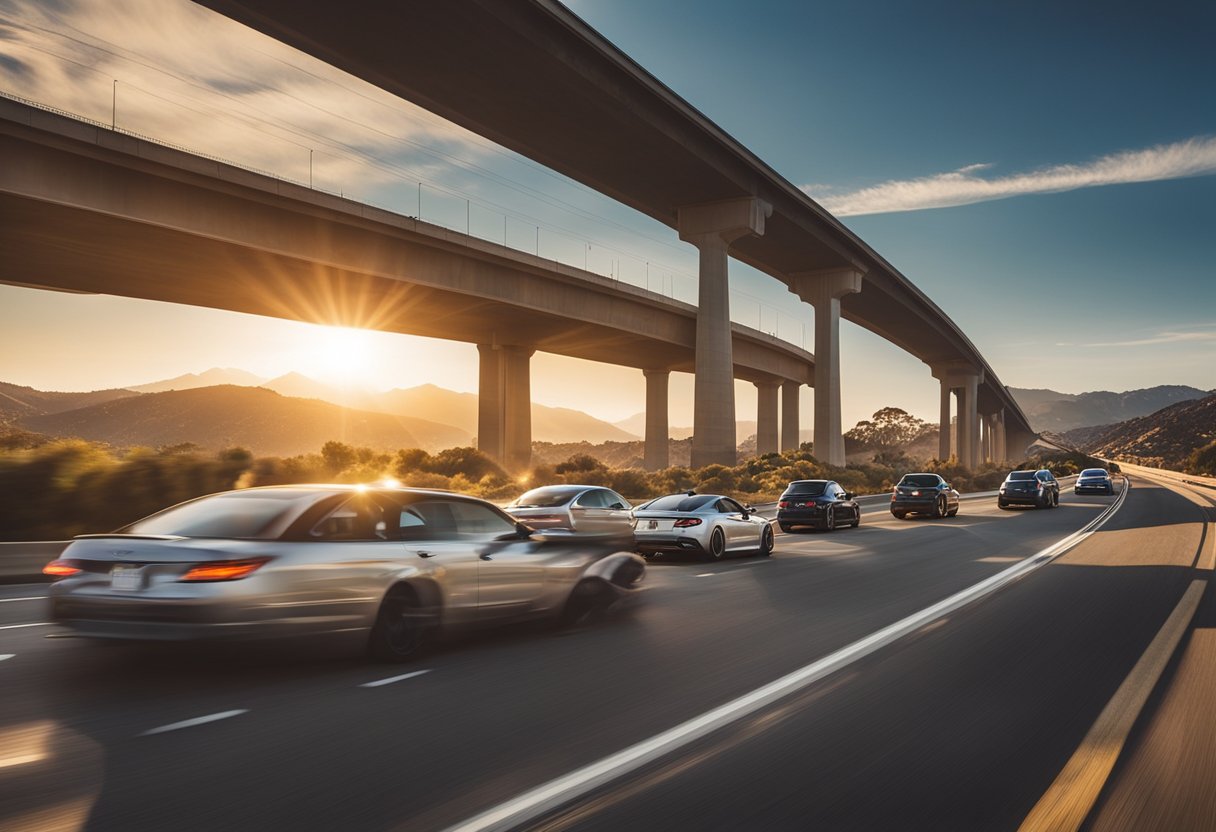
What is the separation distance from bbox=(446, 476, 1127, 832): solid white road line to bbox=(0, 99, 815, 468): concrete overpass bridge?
91.7 ft

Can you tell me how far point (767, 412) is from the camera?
9288 centimetres

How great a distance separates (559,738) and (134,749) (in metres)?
2.38

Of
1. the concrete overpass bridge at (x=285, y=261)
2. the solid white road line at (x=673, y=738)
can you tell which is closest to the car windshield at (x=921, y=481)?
the concrete overpass bridge at (x=285, y=261)

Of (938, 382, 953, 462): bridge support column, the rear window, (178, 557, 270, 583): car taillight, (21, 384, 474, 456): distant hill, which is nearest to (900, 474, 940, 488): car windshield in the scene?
the rear window

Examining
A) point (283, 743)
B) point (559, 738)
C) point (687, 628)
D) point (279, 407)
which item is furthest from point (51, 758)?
point (279, 407)

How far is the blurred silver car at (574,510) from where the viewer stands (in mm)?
16766

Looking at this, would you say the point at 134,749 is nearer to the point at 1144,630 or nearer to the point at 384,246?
the point at 1144,630

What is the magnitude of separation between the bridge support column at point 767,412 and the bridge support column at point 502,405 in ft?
121

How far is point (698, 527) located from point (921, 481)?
702 inches

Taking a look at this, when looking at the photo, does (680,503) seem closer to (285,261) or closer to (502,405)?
(285,261)

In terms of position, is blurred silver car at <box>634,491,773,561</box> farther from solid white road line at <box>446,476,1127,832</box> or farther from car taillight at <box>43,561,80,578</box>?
car taillight at <box>43,561,80,578</box>

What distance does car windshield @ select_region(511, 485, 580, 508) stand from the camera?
17.2 meters

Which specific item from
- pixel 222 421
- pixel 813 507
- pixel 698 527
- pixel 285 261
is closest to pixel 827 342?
pixel 285 261

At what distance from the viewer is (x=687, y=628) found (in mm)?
10273
